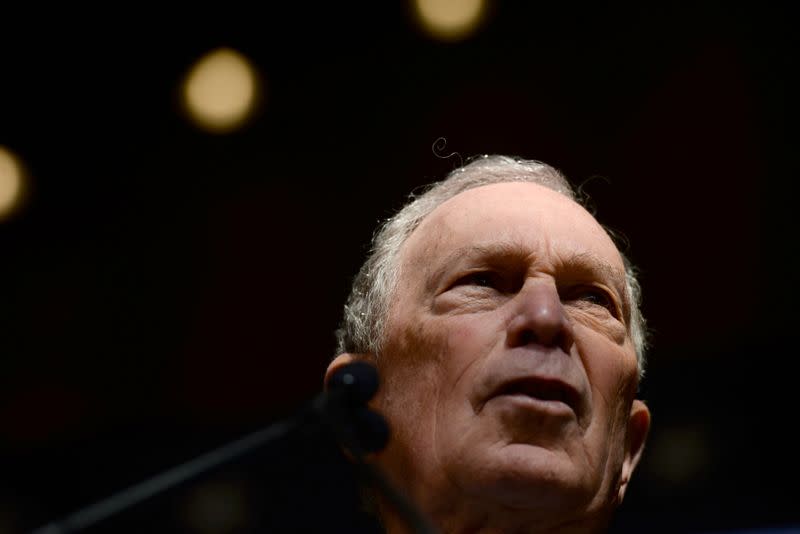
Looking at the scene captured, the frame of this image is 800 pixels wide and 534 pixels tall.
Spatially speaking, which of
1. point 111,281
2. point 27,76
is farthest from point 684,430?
point 27,76

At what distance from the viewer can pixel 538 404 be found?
5.83 ft

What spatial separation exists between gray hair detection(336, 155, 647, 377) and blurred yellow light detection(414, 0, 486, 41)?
576mm

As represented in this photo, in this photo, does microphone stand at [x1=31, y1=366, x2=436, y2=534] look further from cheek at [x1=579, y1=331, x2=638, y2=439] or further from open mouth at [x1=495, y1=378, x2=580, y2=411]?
cheek at [x1=579, y1=331, x2=638, y2=439]

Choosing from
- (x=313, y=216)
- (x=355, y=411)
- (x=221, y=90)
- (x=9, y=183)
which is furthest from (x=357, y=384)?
(x=9, y=183)

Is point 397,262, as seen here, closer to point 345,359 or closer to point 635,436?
point 345,359

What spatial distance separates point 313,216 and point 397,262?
1133mm

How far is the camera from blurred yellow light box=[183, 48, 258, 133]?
2.97 metres

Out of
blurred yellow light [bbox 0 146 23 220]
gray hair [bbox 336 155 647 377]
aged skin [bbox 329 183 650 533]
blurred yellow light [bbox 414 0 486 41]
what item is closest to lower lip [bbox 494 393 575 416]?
aged skin [bbox 329 183 650 533]

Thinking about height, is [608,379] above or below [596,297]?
below

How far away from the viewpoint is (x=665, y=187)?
3.24 metres

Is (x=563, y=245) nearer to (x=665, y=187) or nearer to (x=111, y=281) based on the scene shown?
(x=665, y=187)

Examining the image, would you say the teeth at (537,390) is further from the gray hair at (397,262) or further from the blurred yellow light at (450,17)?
the blurred yellow light at (450,17)

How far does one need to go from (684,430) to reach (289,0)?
1811 mm

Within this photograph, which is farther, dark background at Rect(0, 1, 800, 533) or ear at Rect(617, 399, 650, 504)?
dark background at Rect(0, 1, 800, 533)
